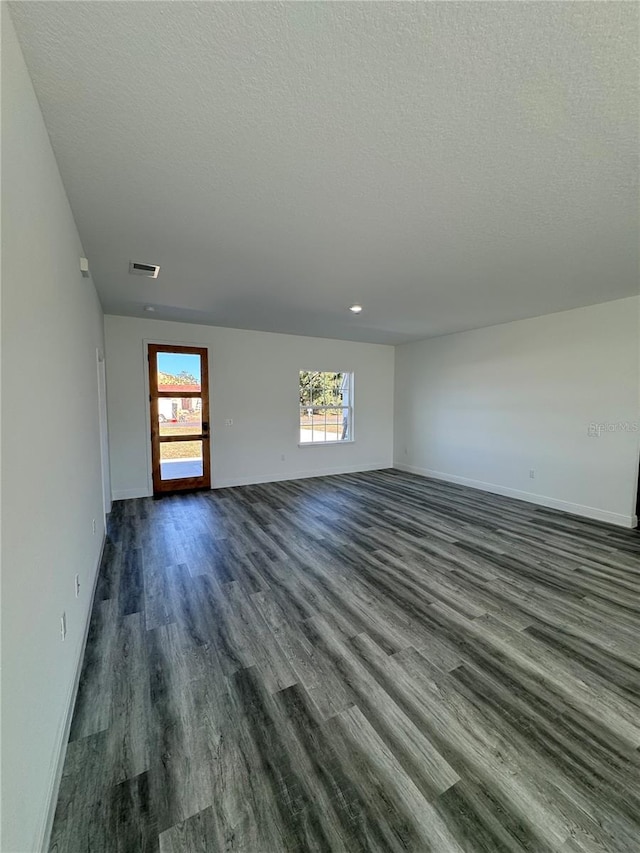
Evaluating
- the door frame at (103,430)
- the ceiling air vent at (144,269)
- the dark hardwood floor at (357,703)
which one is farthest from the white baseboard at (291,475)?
the ceiling air vent at (144,269)

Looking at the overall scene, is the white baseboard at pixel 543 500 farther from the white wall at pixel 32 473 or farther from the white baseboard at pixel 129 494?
the white wall at pixel 32 473

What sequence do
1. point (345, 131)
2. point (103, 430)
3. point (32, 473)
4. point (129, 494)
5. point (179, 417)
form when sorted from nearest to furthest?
point (32, 473) < point (345, 131) < point (103, 430) < point (129, 494) < point (179, 417)

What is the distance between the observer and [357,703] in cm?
164

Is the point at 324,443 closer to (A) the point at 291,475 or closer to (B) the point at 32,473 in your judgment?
(A) the point at 291,475

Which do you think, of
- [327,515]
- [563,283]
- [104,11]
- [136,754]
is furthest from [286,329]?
[136,754]

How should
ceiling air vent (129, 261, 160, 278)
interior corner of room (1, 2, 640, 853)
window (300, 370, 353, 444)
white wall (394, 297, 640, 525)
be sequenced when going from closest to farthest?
interior corner of room (1, 2, 640, 853) < ceiling air vent (129, 261, 160, 278) < white wall (394, 297, 640, 525) < window (300, 370, 353, 444)

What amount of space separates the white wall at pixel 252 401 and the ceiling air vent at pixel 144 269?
6.88ft

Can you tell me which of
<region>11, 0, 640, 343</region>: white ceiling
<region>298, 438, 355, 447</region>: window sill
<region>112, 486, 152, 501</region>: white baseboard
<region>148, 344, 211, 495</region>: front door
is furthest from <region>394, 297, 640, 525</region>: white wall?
<region>112, 486, 152, 501</region>: white baseboard

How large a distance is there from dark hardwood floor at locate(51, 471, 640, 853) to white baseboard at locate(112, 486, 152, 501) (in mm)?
2053

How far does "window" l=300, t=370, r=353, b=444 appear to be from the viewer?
21.6 ft

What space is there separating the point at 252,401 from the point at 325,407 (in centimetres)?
157

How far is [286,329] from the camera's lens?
573cm

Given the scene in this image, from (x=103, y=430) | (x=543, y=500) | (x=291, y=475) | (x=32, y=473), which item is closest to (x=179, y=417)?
(x=103, y=430)

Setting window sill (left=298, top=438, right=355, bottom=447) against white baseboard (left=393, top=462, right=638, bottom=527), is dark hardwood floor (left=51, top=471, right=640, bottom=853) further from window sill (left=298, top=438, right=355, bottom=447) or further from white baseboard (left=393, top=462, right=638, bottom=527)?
window sill (left=298, top=438, right=355, bottom=447)
